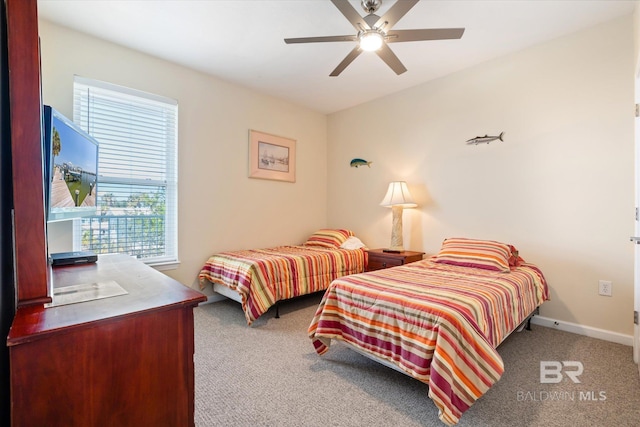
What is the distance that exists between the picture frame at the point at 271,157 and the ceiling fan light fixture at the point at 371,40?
2158mm

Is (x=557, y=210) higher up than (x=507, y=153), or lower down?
lower down

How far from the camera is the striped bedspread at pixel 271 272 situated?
2857 mm

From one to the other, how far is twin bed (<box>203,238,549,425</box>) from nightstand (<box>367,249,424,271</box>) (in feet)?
2.18

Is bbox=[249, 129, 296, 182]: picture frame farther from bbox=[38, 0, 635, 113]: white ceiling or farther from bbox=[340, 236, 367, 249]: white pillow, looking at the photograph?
bbox=[340, 236, 367, 249]: white pillow

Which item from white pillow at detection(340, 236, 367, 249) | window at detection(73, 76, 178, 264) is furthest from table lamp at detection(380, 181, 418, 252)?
window at detection(73, 76, 178, 264)

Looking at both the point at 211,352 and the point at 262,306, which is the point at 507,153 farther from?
the point at 211,352

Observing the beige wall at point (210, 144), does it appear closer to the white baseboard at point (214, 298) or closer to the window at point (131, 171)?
the window at point (131, 171)

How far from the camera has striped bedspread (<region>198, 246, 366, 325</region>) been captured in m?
2.86

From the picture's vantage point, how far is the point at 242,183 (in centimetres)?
388

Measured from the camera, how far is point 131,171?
3.05 meters

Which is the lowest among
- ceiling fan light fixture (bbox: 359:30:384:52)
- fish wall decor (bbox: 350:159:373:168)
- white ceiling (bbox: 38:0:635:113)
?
fish wall decor (bbox: 350:159:373:168)

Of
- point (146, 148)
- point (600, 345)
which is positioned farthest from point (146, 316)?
point (600, 345)

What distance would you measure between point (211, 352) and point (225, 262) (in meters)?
1.08

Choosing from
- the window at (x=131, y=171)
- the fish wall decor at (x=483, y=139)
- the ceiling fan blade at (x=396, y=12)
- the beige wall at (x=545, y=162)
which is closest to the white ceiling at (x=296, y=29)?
the beige wall at (x=545, y=162)
